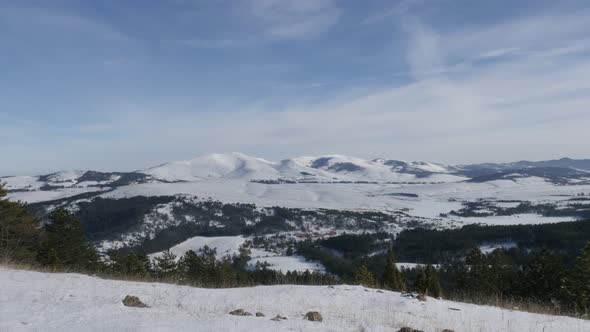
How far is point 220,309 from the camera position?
372 inches

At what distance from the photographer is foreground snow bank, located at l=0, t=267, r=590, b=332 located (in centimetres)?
730

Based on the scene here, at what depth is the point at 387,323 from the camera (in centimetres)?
888

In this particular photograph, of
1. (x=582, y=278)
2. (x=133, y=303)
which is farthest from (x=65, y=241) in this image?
(x=582, y=278)

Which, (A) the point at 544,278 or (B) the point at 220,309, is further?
(A) the point at 544,278

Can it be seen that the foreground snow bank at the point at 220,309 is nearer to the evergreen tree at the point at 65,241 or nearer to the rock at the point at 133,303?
the rock at the point at 133,303

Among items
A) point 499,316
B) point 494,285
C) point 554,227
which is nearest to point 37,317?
point 499,316

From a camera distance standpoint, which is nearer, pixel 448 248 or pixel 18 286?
pixel 18 286

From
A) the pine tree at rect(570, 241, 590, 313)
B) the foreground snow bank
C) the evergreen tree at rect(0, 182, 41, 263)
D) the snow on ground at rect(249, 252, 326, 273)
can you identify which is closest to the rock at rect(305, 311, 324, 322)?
the foreground snow bank

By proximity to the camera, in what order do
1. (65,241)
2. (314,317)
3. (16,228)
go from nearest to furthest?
(314,317)
(16,228)
(65,241)

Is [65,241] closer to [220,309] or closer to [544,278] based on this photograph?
[220,309]

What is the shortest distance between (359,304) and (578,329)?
543 cm

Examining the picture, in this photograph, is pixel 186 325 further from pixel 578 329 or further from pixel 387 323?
pixel 578 329

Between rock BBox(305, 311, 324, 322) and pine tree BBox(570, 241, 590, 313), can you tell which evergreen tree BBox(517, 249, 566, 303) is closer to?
pine tree BBox(570, 241, 590, 313)

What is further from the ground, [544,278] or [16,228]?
[16,228]
